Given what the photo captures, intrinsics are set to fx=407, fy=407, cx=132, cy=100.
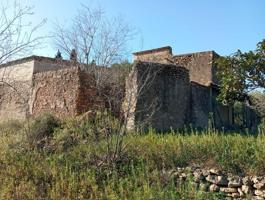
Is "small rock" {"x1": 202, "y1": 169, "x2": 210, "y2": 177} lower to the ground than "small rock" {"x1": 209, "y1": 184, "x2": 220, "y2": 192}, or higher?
higher

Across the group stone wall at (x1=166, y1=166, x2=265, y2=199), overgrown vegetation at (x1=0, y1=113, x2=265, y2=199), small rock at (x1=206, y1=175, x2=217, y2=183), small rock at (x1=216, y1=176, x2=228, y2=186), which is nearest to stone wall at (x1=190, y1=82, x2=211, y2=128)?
overgrown vegetation at (x1=0, y1=113, x2=265, y2=199)

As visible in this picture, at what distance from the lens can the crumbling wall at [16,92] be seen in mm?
19764

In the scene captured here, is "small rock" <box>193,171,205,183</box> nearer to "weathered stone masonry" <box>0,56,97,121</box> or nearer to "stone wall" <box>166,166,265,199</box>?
"stone wall" <box>166,166,265,199</box>

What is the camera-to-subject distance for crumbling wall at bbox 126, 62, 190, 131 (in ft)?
43.7

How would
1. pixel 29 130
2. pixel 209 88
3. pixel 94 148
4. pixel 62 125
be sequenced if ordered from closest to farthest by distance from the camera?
pixel 94 148 → pixel 29 130 → pixel 62 125 → pixel 209 88

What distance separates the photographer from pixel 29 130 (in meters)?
11.8

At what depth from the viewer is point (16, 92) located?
20.1 m

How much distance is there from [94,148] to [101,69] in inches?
267

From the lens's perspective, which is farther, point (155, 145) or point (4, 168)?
point (4, 168)

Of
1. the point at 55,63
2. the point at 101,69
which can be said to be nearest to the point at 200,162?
the point at 101,69

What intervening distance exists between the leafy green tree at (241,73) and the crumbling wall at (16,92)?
382 inches

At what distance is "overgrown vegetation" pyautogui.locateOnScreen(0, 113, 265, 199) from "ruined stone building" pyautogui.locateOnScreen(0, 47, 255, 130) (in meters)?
2.41

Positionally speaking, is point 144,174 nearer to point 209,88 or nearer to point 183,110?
point 183,110

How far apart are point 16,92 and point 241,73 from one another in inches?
455
